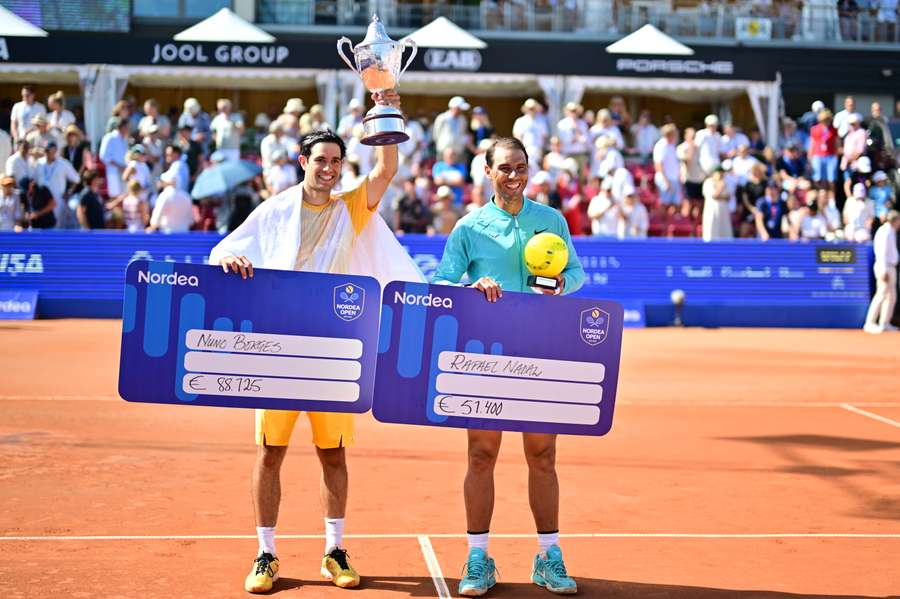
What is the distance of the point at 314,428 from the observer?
6594mm

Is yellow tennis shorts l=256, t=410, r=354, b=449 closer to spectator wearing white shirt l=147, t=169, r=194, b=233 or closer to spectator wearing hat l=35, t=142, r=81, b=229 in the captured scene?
spectator wearing white shirt l=147, t=169, r=194, b=233

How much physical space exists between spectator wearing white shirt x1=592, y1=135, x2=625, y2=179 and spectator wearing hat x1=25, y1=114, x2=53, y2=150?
9.80 m

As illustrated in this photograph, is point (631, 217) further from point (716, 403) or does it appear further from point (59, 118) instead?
point (59, 118)

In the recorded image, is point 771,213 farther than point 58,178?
Yes

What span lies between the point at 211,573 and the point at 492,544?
5.45 feet

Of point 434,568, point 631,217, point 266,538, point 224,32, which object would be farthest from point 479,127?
point 266,538

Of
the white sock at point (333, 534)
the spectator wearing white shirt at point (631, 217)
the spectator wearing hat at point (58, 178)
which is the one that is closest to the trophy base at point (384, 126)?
the white sock at point (333, 534)

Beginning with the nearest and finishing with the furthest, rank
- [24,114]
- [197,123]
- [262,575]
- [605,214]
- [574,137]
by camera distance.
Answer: [262,575] → [605,214] → [24,114] → [197,123] → [574,137]

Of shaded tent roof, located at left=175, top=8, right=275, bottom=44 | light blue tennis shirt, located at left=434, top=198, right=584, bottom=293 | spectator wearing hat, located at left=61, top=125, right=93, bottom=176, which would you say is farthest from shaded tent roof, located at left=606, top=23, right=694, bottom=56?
light blue tennis shirt, located at left=434, top=198, right=584, bottom=293

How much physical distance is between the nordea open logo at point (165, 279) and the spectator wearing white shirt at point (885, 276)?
16.7 m

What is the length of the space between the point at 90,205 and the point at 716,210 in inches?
426

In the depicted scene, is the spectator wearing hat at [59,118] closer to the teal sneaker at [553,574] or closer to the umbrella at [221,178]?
the umbrella at [221,178]

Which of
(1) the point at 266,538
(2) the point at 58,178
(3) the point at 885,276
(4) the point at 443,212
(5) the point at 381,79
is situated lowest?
(1) the point at 266,538

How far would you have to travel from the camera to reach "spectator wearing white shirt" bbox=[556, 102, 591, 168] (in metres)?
24.4
